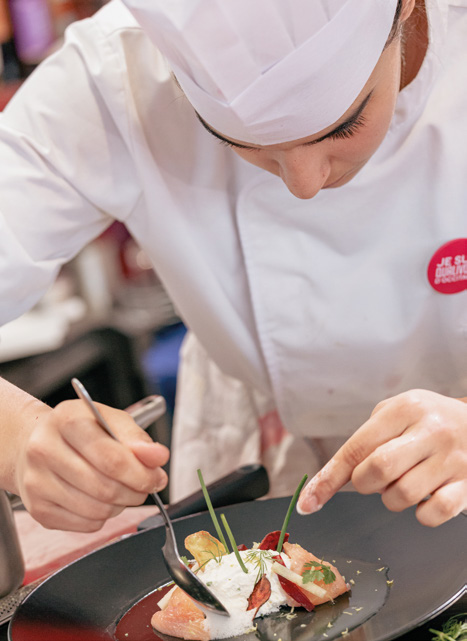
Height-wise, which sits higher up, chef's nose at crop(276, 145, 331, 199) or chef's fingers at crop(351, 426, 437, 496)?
chef's nose at crop(276, 145, 331, 199)

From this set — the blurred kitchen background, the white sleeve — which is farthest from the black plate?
the blurred kitchen background

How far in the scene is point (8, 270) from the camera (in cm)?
139

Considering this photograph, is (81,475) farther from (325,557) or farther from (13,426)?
(325,557)

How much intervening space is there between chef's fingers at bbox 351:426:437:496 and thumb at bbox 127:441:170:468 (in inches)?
9.0

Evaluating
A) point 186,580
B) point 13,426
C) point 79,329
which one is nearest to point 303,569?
point 186,580

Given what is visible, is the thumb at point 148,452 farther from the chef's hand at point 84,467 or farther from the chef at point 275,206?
the chef at point 275,206

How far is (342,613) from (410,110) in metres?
0.79

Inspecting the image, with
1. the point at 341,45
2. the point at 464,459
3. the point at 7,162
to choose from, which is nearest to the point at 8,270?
the point at 7,162

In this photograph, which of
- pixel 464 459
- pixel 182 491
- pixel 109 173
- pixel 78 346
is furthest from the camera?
pixel 78 346

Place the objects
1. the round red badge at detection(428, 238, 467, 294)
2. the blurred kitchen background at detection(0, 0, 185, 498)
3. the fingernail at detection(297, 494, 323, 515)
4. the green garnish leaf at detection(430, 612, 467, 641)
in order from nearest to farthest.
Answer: the green garnish leaf at detection(430, 612, 467, 641) < the fingernail at detection(297, 494, 323, 515) < the round red badge at detection(428, 238, 467, 294) < the blurred kitchen background at detection(0, 0, 185, 498)

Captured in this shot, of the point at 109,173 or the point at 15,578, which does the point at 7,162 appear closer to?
the point at 109,173

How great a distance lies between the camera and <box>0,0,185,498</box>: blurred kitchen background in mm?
3314

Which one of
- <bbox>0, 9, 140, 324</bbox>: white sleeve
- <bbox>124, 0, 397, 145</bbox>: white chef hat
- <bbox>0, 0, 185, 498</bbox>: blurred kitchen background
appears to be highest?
<bbox>124, 0, 397, 145</bbox>: white chef hat

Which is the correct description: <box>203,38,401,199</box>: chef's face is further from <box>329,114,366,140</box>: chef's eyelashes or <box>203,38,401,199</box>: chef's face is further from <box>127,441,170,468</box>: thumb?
<box>127,441,170,468</box>: thumb
